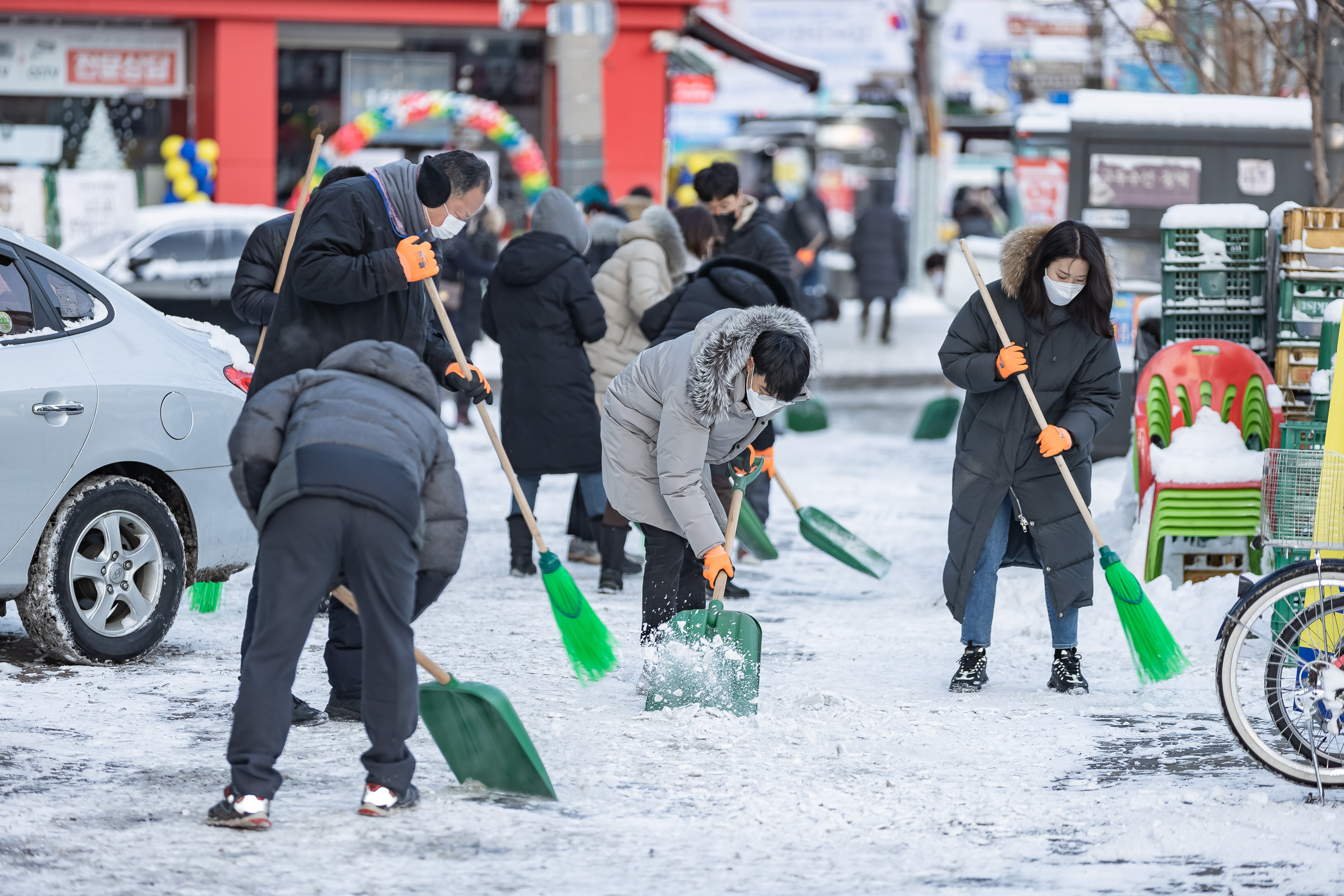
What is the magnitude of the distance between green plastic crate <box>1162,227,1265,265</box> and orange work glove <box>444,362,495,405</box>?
14.0 ft

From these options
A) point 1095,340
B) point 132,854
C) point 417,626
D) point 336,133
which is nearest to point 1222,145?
point 1095,340

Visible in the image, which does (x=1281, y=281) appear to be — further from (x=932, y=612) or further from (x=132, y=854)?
(x=132, y=854)

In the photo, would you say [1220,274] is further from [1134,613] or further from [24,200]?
[24,200]

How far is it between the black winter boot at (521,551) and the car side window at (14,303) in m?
2.87

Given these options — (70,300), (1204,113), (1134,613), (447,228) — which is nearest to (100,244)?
(1204,113)

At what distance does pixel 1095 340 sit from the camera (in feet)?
20.0

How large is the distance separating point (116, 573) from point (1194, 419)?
468 centimetres

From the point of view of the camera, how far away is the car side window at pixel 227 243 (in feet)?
51.6

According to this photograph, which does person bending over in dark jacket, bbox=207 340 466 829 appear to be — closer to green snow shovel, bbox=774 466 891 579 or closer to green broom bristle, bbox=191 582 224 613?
green broom bristle, bbox=191 582 224 613

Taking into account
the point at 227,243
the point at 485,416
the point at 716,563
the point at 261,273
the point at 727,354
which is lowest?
the point at 716,563

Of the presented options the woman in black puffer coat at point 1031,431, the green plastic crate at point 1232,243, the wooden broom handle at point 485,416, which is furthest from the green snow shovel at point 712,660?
the green plastic crate at point 1232,243

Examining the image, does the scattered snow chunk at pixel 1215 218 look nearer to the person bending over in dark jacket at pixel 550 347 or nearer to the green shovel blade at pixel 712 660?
the person bending over in dark jacket at pixel 550 347

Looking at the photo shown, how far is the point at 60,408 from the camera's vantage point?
5.88 metres

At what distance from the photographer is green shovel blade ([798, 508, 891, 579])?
822 centimetres
